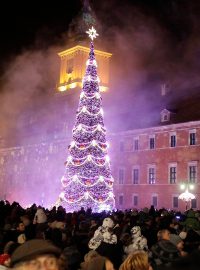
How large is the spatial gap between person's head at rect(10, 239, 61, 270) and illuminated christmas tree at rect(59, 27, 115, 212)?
83.3 feet

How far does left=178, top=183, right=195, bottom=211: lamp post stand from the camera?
38.3 m

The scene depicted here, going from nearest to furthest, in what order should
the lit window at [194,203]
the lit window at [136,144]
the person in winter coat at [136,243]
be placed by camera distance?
the person in winter coat at [136,243] < the lit window at [194,203] < the lit window at [136,144]

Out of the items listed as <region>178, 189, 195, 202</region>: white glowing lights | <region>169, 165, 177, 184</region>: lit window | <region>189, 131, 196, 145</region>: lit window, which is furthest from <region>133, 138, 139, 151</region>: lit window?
<region>178, 189, 195, 202</region>: white glowing lights

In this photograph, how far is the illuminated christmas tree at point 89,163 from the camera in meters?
28.0

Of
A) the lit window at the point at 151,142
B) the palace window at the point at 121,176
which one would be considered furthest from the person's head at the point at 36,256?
the palace window at the point at 121,176

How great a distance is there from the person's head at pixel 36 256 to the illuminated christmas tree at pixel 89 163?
25.4 meters

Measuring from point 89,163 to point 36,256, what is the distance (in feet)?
87.1

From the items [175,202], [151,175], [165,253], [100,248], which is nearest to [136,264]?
[165,253]

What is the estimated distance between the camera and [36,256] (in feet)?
6.89

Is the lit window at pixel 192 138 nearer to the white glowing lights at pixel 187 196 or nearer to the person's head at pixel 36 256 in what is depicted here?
the white glowing lights at pixel 187 196

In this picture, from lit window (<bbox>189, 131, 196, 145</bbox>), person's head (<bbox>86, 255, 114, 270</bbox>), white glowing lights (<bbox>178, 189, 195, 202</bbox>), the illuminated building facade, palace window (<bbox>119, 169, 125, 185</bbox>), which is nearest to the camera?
person's head (<bbox>86, 255, 114, 270</bbox>)

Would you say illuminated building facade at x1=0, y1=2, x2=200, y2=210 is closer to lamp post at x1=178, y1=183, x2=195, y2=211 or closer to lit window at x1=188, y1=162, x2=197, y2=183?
lit window at x1=188, y1=162, x2=197, y2=183

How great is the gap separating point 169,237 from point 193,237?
551 millimetres

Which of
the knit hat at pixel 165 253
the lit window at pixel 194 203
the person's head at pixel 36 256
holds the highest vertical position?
the lit window at pixel 194 203
